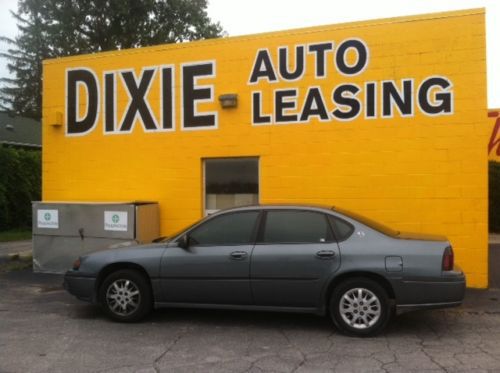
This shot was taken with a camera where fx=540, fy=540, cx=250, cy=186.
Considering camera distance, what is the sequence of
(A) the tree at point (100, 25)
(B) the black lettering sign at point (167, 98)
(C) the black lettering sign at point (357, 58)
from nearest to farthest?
1. (C) the black lettering sign at point (357, 58)
2. (B) the black lettering sign at point (167, 98)
3. (A) the tree at point (100, 25)

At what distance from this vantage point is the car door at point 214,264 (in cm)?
609

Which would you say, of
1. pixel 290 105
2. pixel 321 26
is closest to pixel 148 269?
pixel 290 105

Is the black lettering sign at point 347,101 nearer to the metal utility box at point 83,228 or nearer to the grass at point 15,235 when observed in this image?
the metal utility box at point 83,228

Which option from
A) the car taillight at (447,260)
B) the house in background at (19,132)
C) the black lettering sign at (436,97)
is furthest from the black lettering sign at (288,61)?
the house in background at (19,132)

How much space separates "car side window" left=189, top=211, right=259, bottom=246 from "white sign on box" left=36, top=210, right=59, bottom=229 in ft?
14.7

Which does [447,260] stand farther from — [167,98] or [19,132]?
[19,132]

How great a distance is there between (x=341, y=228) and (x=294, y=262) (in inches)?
26.0

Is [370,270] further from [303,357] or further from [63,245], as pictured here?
[63,245]

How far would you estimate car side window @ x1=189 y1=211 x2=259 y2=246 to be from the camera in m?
6.28

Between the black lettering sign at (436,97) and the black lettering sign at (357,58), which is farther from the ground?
the black lettering sign at (357,58)

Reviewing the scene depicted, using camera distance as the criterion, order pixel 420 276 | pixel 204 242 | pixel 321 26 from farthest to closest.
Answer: pixel 321 26, pixel 204 242, pixel 420 276

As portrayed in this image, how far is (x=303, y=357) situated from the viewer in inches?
204

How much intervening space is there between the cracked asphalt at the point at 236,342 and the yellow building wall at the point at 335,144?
1896 millimetres

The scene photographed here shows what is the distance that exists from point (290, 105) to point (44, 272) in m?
5.42
